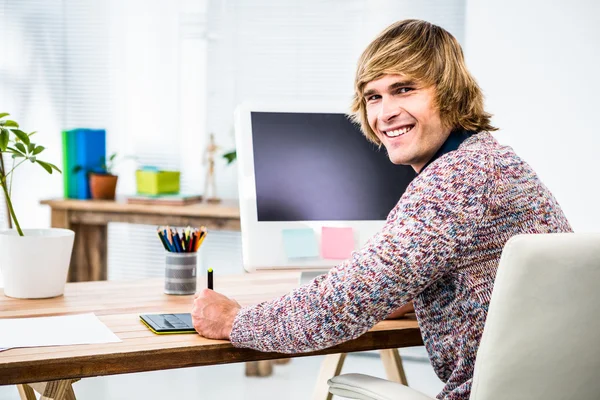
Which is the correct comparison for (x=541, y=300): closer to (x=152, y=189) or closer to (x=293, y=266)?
(x=293, y=266)

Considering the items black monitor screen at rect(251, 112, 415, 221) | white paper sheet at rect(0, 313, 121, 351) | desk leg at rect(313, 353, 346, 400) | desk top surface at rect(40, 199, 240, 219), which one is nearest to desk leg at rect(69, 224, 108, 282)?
desk top surface at rect(40, 199, 240, 219)

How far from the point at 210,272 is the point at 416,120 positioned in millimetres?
556

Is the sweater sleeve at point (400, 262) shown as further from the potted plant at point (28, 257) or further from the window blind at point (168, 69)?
the window blind at point (168, 69)

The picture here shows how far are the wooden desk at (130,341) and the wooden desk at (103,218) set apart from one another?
145 cm

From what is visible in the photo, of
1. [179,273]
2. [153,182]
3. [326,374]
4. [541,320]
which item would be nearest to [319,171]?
[179,273]

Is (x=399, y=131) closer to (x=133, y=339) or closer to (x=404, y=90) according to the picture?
(x=404, y=90)

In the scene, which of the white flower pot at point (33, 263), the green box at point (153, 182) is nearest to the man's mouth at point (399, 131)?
the white flower pot at point (33, 263)

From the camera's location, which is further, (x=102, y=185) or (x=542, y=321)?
(x=102, y=185)

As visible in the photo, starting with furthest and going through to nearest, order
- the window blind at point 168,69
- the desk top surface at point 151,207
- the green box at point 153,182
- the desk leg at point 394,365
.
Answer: the window blind at point 168,69, the green box at point 153,182, the desk top surface at point 151,207, the desk leg at point 394,365

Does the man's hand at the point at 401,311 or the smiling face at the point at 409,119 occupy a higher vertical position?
the smiling face at the point at 409,119

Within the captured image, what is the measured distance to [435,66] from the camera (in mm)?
1524

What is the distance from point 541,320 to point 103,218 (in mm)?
2937

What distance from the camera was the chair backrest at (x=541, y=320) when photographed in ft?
3.60

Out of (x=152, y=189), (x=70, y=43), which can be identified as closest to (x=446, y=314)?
(x=152, y=189)
